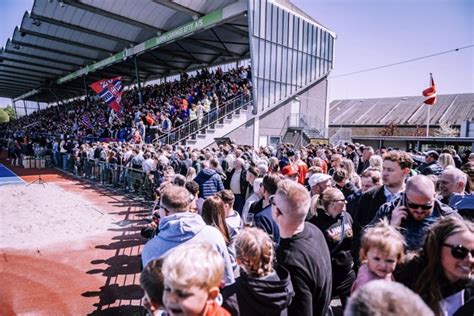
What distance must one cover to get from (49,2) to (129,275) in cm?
1902

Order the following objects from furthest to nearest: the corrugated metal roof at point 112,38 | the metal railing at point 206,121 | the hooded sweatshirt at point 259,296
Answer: the corrugated metal roof at point 112,38
the metal railing at point 206,121
the hooded sweatshirt at point 259,296

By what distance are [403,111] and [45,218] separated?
129 ft

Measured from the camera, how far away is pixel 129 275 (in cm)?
570

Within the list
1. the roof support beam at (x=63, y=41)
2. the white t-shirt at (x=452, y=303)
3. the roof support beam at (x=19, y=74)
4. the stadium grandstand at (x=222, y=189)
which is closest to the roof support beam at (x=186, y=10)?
the stadium grandstand at (x=222, y=189)

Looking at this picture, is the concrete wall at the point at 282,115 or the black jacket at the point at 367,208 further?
the concrete wall at the point at 282,115

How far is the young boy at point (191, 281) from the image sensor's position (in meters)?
1.60

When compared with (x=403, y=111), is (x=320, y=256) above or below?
below

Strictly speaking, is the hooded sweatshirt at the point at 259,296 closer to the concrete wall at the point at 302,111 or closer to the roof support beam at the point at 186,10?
the roof support beam at the point at 186,10

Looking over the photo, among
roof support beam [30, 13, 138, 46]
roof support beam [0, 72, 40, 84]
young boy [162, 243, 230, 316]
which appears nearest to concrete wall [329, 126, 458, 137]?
roof support beam [30, 13, 138, 46]

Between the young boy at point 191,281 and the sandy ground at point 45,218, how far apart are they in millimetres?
6679

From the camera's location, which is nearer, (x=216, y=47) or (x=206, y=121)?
(x=206, y=121)

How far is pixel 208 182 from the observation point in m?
6.88

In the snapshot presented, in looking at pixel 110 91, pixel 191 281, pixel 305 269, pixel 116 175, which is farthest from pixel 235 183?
pixel 110 91

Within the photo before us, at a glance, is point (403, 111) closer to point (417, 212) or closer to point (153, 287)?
point (417, 212)
